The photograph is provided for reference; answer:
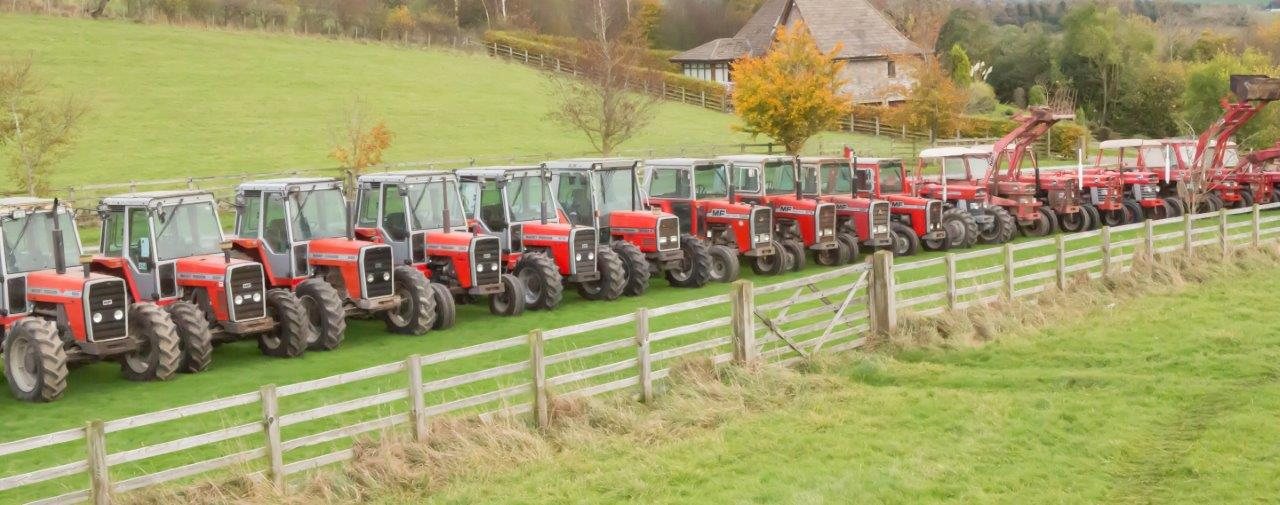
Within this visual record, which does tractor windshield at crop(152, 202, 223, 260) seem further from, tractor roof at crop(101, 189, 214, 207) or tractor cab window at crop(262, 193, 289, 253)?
tractor cab window at crop(262, 193, 289, 253)

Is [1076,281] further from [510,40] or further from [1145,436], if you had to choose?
[510,40]

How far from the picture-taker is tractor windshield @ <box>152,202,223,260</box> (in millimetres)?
14773

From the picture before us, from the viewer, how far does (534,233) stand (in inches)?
719

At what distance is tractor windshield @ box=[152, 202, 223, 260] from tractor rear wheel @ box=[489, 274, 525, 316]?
146 inches

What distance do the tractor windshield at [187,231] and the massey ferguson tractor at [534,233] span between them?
3.97m

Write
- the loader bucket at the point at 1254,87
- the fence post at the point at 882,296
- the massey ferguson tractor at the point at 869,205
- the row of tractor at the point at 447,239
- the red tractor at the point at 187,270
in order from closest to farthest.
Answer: the row of tractor at the point at 447,239 < the fence post at the point at 882,296 < the red tractor at the point at 187,270 < the massey ferguson tractor at the point at 869,205 < the loader bucket at the point at 1254,87

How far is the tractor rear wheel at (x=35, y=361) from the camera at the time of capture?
1281cm

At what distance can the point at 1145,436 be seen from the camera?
34.3ft

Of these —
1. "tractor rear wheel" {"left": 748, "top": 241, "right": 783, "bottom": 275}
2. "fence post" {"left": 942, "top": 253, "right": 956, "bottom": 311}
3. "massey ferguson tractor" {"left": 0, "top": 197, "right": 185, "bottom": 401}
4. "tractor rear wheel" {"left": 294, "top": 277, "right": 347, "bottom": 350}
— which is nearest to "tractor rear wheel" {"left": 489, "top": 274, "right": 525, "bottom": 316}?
"tractor rear wheel" {"left": 294, "top": 277, "right": 347, "bottom": 350}

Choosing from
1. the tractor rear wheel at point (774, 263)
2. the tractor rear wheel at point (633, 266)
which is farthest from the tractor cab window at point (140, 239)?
the tractor rear wheel at point (774, 263)

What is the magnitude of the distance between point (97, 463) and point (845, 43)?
2019 inches

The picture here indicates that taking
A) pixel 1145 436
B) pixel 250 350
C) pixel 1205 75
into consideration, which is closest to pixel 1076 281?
→ pixel 1145 436

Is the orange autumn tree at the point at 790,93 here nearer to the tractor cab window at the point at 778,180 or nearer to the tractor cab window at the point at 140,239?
the tractor cab window at the point at 778,180

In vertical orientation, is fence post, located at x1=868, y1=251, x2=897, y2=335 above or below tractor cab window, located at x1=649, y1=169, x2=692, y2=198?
below
